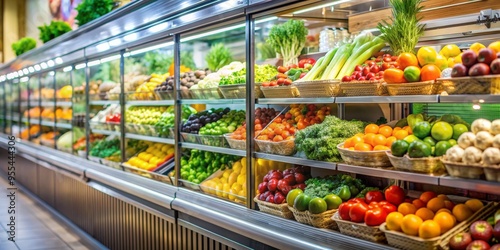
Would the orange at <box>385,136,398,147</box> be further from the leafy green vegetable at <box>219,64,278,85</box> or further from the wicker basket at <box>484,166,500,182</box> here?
the leafy green vegetable at <box>219,64,278,85</box>

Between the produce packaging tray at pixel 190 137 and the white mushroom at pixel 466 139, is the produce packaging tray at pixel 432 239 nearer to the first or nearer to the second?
the white mushroom at pixel 466 139

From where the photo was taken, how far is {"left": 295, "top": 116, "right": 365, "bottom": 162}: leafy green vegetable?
3.49 m

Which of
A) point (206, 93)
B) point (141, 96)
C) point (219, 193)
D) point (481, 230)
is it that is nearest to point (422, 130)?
point (481, 230)

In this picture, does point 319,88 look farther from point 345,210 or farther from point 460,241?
point 460,241

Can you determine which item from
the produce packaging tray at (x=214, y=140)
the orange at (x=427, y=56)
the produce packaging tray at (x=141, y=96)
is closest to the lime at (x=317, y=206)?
the orange at (x=427, y=56)

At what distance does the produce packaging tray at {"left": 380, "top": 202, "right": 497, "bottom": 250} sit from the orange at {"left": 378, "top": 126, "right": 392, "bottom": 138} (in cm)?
58

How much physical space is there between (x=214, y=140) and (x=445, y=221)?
2420 millimetres

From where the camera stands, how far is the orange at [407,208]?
9.89 ft

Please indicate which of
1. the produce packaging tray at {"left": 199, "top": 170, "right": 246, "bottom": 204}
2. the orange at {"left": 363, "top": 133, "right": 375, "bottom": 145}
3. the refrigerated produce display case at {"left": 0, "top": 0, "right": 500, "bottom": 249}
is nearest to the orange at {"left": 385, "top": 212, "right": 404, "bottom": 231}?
the refrigerated produce display case at {"left": 0, "top": 0, "right": 500, "bottom": 249}

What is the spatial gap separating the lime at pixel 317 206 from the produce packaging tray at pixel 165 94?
2.61 metres

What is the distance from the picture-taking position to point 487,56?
106 inches

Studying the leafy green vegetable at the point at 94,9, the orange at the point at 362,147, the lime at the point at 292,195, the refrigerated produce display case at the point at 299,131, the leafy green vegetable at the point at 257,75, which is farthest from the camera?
the leafy green vegetable at the point at 94,9

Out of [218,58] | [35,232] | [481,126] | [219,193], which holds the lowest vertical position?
[35,232]

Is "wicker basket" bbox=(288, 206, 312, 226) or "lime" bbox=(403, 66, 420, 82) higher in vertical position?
"lime" bbox=(403, 66, 420, 82)
